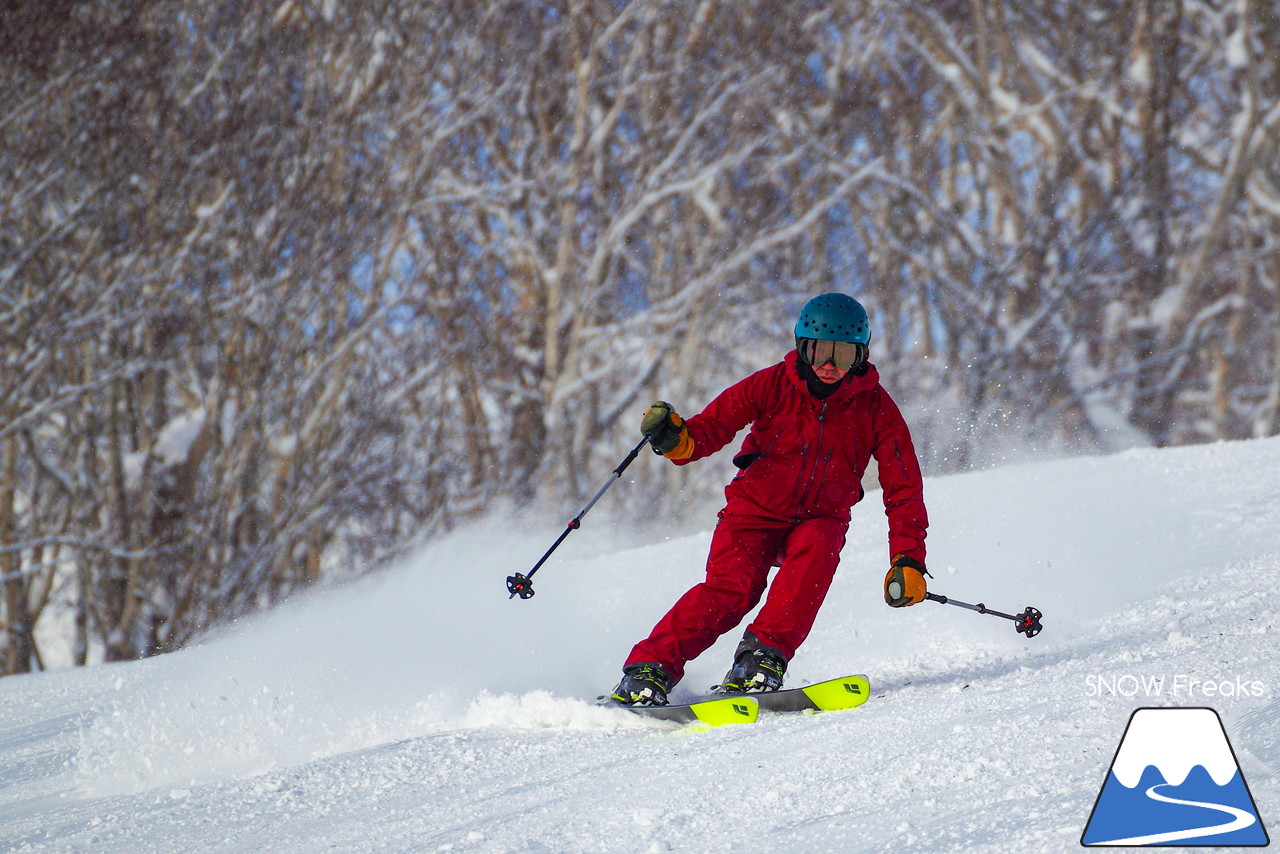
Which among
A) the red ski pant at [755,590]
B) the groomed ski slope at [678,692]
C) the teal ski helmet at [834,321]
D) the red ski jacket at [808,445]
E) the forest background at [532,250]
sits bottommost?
the groomed ski slope at [678,692]

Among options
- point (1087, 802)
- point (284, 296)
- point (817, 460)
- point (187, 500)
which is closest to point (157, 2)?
point (284, 296)

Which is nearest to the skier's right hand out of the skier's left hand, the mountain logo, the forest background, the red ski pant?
the red ski pant

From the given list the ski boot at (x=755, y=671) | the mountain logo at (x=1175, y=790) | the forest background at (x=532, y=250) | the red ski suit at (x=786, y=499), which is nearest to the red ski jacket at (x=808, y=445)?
the red ski suit at (x=786, y=499)

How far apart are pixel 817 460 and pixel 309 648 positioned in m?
2.35

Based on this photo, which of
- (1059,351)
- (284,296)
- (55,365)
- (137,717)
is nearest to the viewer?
(137,717)

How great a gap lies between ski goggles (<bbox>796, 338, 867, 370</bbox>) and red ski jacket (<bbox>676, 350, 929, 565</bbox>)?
77 millimetres

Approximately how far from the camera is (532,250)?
16.6 metres

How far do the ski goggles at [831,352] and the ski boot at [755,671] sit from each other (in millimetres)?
860

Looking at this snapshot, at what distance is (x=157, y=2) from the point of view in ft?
45.9

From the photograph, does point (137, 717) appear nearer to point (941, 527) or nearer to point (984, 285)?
point (941, 527)

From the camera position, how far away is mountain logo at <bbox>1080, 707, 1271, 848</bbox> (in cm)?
187

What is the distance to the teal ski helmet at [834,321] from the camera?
344cm

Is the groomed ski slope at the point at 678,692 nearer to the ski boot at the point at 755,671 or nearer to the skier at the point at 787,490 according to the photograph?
the ski boot at the point at 755,671

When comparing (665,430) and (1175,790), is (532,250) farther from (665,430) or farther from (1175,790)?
(1175,790)
